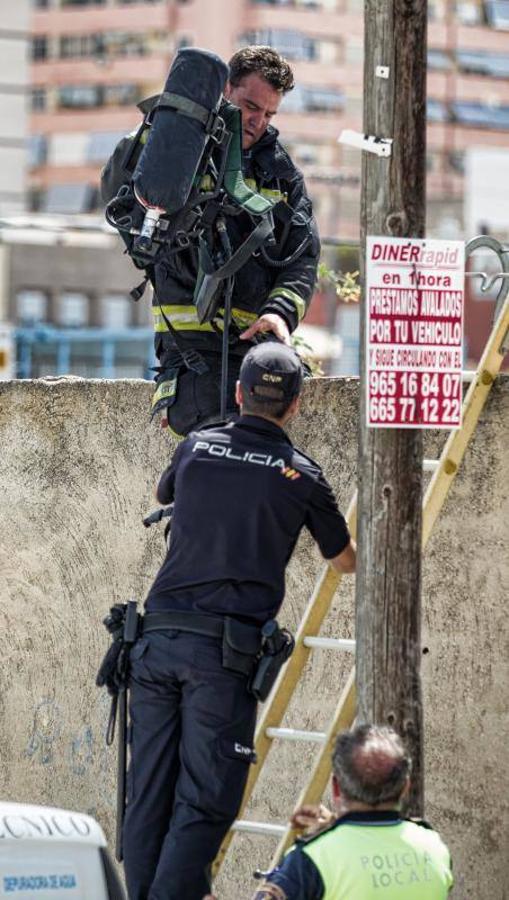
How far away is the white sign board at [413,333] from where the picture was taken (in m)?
5.72

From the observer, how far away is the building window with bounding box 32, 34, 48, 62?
8931 centimetres

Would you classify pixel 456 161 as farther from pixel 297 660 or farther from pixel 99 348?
pixel 297 660

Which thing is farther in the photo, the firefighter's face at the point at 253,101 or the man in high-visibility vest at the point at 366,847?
the firefighter's face at the point at 253,101

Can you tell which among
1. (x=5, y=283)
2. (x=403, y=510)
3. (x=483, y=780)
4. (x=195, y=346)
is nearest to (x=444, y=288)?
(x=403, y=510)

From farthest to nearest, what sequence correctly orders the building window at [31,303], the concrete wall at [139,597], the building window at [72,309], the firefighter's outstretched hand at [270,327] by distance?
the building window at [72,309], the building window at [31,303], the concrete wall at [139,597], the firefighter's outstretched hand at [270,327]

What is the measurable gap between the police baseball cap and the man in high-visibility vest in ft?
3.72

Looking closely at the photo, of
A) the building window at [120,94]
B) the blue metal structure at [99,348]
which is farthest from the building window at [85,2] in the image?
the blue metal structure at [99,348]

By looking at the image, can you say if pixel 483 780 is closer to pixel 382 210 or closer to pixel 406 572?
pixel 406 572

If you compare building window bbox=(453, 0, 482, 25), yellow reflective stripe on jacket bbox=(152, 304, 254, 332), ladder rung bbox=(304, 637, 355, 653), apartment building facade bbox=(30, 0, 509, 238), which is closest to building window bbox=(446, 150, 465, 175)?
apartment building facade bbox=(30, 0, 509, 238)

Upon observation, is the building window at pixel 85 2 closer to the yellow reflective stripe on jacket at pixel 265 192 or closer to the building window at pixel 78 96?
the building window at pixel 78 96

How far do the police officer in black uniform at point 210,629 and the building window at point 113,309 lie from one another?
5632 centimetres

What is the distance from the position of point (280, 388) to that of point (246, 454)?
0.24 m

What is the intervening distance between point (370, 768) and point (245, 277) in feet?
7.10

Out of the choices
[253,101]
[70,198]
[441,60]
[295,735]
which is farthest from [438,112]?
[295,735]
